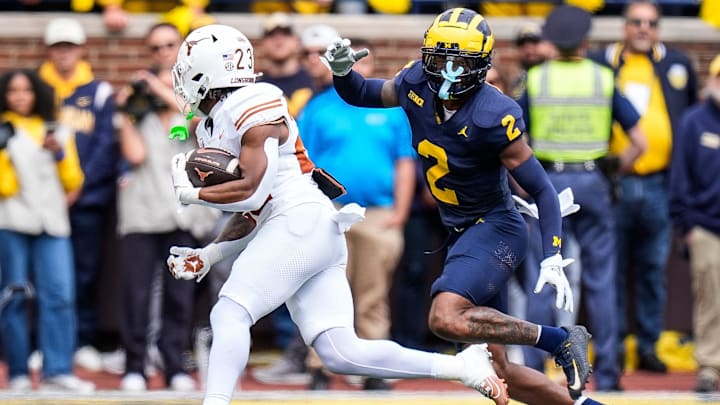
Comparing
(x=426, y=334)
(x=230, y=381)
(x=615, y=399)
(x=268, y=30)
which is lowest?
(x=426, y=334)

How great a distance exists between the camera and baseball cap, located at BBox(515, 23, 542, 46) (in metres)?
9.94

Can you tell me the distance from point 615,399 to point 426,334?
246 centimetres

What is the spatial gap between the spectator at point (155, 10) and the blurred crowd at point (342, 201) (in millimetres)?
859

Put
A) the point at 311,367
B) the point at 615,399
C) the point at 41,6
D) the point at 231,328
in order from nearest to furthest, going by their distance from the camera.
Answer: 1. the point at 231,328
2. the point at 615,399
3. the point at 311,367
4. the point at 41,6

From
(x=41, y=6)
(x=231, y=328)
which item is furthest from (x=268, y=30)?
(x=231, y=328)

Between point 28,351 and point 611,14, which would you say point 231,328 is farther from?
point 611,14

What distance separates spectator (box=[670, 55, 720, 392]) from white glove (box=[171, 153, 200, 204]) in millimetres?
3842

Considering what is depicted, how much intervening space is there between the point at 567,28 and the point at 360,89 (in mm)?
2445

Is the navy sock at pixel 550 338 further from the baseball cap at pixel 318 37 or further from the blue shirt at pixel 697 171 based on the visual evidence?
the baseball cap at pixel 318 37

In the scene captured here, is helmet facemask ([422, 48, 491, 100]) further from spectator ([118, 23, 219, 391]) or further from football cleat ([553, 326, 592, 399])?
spectator ([118, 23, 219, 391])

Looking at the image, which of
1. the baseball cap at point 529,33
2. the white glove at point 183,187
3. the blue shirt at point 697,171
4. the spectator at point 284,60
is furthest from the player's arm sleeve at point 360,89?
the baseball cap at point 529,33

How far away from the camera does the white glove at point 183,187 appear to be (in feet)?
20.2

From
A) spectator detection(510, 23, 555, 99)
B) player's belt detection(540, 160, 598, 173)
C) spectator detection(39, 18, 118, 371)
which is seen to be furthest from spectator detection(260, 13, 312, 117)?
player's belt detection(540, 160, 598, 173)

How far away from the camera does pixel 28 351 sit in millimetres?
8820
